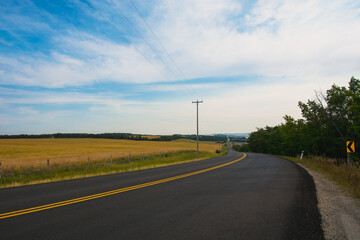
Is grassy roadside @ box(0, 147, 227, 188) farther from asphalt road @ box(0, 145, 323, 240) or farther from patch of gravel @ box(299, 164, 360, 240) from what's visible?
patch of gravel @ box(299, 164, 360, 240)

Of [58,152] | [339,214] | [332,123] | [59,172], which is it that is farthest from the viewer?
[58,152]

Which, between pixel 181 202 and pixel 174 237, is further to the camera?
pixel 181 202

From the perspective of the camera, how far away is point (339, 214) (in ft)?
17.6

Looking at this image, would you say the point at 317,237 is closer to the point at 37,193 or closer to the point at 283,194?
the point at 283,194

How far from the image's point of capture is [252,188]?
8.57 m

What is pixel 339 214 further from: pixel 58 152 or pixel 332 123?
pixel 58 152

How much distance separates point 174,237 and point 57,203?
14.6 feet

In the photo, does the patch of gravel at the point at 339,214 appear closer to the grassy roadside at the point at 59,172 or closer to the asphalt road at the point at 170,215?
the asphalt road at the point at 170,215

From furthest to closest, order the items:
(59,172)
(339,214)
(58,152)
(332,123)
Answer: (58,152)
(332,123)
(59,172)
(339,214)

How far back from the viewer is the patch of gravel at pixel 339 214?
168 inches

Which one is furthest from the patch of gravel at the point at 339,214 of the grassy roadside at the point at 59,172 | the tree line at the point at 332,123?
the tree line at the point at 332,123

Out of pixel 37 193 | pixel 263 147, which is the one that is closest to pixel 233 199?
pixel 37 193

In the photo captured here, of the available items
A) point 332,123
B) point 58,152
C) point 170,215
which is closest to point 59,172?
point 170,215

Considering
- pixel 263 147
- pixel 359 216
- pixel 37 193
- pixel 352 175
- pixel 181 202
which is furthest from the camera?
pixel 263 147
